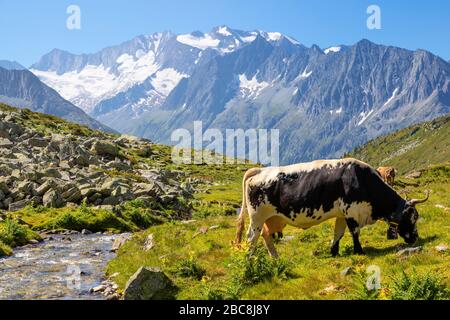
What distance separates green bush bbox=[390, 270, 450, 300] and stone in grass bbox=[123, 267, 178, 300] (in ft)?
25.3

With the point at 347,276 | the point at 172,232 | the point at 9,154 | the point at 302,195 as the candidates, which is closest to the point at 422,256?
the point at 347,276

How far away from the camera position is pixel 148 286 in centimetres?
1667

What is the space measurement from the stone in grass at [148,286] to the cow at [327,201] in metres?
4.01

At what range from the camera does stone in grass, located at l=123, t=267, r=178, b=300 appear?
16438 millimetres

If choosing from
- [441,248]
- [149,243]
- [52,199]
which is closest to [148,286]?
[441,248]

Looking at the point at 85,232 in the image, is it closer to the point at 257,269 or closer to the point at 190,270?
the point at 190,270

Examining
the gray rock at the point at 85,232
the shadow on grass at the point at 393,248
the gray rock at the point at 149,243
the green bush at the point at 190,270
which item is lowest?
the gray rock at the point at 85,232

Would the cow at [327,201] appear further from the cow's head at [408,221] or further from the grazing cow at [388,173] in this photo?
the grazing cow at [388,173]

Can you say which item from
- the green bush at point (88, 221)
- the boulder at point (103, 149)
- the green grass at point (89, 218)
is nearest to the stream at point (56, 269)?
the green bush at point (88, 221)

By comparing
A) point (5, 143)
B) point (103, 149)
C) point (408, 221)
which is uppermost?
point (5, 143)

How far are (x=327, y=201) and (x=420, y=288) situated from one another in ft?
21.3

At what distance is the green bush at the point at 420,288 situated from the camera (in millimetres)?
12789

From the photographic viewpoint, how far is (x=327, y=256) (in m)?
19.5

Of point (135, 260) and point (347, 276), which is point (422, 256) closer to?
point (347, 276)
